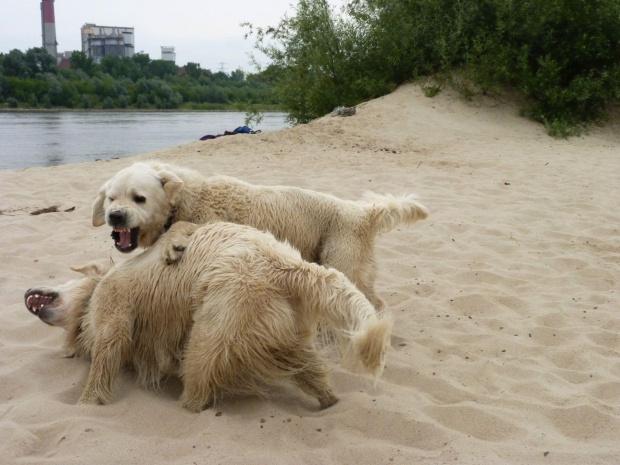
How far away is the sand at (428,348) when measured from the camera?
3096 mm

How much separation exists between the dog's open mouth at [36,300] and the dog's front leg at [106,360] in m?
0.72

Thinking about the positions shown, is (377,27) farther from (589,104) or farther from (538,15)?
(589,104)

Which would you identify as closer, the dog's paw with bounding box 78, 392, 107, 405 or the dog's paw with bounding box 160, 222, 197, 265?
the dog's paw with bounding box 78, 392, 107, 405

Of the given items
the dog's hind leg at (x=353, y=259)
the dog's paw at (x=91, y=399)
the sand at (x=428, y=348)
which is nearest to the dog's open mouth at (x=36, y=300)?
the sand at (x=428, y=348)

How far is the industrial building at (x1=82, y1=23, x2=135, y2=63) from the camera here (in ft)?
281

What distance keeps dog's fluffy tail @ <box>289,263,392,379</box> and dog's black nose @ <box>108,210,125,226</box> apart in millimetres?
1408

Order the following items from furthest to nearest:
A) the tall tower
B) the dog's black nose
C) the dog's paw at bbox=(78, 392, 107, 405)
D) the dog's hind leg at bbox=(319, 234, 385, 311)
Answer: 1. the tall tower
2. the dog's hind leg at bbox=(319, 234, 385, 311)
3. the dog's black nose
4. the dog's paw at bbox=(78, 392, 107, 405)

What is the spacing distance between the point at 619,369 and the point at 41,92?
5065 centimetres

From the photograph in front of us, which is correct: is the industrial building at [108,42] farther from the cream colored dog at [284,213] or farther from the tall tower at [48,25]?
the cream colored dog at [284,213]

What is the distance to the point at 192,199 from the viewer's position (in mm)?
4645

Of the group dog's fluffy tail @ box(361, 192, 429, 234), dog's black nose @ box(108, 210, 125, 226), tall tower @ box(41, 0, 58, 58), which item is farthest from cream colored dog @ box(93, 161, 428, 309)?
tall tower @ box(41, 0, 58, 58)

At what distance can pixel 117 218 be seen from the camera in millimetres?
4195

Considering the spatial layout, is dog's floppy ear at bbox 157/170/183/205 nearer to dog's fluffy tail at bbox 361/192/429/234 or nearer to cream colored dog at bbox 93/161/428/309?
cream colored dog at bbox 93/161/428/309

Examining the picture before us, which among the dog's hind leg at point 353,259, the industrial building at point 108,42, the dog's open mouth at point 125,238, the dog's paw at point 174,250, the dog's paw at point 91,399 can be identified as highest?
the industrial building at point 108,42
